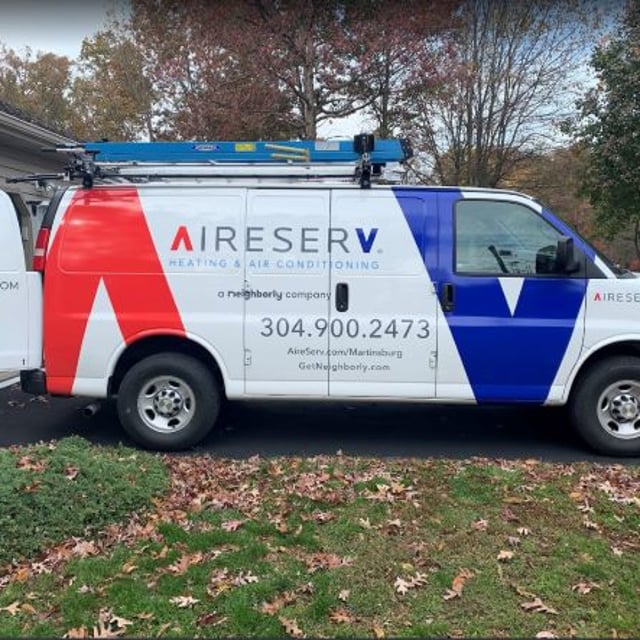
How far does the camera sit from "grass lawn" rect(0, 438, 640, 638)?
2992mm

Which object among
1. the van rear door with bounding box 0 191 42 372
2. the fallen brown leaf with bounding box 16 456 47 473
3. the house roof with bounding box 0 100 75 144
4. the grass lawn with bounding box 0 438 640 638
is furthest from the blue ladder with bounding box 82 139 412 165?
the house roof with bounding box 0 100 75 144

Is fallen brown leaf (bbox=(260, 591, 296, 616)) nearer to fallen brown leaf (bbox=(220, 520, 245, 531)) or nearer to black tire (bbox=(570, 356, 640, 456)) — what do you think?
fallen brown leaf (bbox=(220, 520, 245, 531))

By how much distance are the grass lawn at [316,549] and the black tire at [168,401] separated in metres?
0.71

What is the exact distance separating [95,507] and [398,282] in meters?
2.92

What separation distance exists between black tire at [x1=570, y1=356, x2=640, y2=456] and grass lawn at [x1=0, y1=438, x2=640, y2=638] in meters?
0.60

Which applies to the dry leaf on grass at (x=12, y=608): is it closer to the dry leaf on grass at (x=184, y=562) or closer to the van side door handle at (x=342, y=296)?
the dry leaf on grass at (x=184, y=562)

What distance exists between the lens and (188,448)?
5.69 metres

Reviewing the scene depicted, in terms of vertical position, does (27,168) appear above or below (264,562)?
above

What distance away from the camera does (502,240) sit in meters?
5.52

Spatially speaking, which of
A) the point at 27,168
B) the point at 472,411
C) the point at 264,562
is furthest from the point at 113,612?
the point at 27,168

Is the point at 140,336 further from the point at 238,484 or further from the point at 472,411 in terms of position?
the point at 472,411

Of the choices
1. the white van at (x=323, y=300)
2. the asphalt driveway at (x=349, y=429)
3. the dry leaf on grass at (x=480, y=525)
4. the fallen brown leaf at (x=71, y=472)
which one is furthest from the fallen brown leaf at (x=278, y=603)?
the white van at (x=323, y=300)

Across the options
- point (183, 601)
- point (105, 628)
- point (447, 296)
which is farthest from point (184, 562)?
point (447, 296)

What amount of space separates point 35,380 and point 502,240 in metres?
4.17
